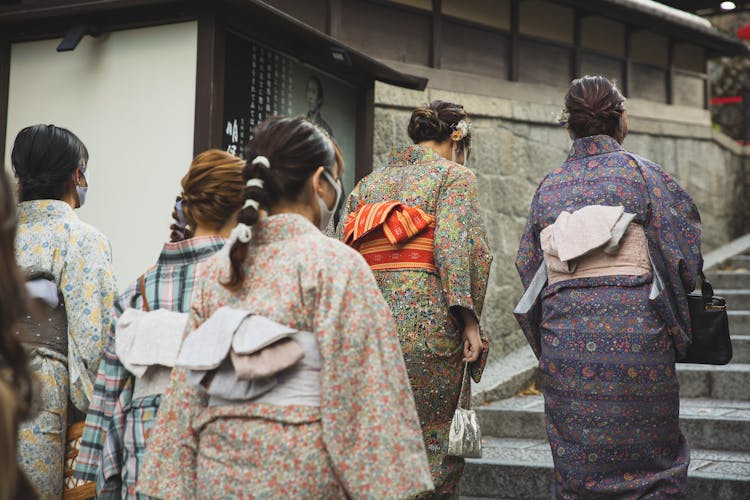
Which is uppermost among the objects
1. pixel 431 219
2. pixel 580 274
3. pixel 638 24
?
pixel 638 24

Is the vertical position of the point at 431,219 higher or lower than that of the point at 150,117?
lower

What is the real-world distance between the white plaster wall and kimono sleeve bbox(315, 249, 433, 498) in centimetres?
258

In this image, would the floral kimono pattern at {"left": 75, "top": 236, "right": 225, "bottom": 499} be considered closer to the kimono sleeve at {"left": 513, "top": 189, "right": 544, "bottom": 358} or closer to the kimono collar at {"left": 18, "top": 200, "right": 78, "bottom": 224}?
the kimono collar at {"left": 18, "top": 200, "right": 78, "bottom": 224}

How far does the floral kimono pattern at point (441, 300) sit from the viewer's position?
4.26m

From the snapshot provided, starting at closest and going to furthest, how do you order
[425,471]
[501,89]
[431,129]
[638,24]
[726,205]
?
[425,471], [431,129], [501,89], [638,24], [726,205]

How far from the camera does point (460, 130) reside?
469 centimetres

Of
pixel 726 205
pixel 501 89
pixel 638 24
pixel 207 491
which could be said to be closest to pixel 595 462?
pixel 207 491

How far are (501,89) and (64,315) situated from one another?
6362 millimetres

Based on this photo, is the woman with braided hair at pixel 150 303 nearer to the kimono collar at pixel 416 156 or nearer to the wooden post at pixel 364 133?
the kimono collar at pixel 416 156

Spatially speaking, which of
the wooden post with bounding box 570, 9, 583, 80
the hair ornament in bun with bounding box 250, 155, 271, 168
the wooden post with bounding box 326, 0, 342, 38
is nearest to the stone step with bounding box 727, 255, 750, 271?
the wooden post with bounding box 570, 9, 583, 80

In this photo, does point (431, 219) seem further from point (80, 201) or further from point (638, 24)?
point (638, 24)

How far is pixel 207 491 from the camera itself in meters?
2.53

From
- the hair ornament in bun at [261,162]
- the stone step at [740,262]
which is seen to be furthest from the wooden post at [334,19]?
the stone step at [740,262]

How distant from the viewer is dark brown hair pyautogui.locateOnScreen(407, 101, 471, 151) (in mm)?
4691
